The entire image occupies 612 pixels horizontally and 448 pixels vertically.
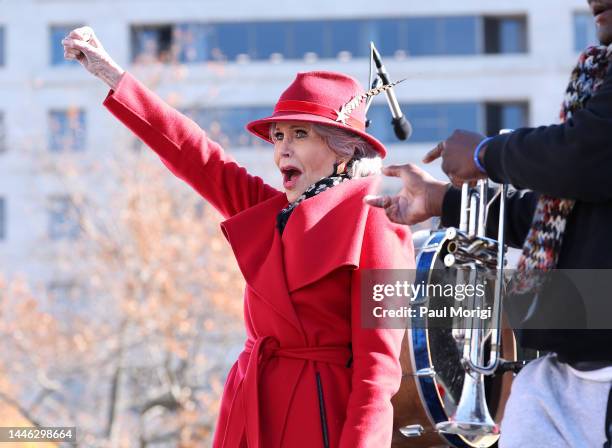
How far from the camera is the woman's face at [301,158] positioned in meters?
4.14

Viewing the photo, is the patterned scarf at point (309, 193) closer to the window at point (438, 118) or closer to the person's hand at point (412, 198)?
the person's hand at point (412, 198)

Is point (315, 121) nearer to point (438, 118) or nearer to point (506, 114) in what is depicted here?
point (438, 118)

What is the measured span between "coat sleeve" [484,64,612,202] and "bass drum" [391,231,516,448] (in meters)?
1.54

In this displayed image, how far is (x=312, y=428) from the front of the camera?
3795 mm

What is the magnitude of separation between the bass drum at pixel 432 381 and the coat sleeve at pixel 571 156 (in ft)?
5.04

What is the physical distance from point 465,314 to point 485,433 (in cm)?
39

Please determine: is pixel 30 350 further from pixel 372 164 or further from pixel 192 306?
pixel 372 164

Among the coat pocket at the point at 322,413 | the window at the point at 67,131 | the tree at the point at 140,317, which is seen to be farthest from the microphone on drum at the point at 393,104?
the window at the point at 67,131

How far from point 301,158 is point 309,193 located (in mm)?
140

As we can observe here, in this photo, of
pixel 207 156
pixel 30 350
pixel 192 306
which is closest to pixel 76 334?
pixel 30 350

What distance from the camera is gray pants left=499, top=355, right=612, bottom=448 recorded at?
109 inches

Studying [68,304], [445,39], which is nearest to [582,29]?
[445,39]

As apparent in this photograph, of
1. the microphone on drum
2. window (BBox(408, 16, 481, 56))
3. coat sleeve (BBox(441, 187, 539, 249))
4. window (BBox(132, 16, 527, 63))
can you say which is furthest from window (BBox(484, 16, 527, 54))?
coat sleeve (BBox(441, 187, 539, 249))

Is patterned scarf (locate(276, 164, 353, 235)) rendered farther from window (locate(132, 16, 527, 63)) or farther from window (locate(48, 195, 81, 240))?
window (locate(132, 16, 527, 63))
